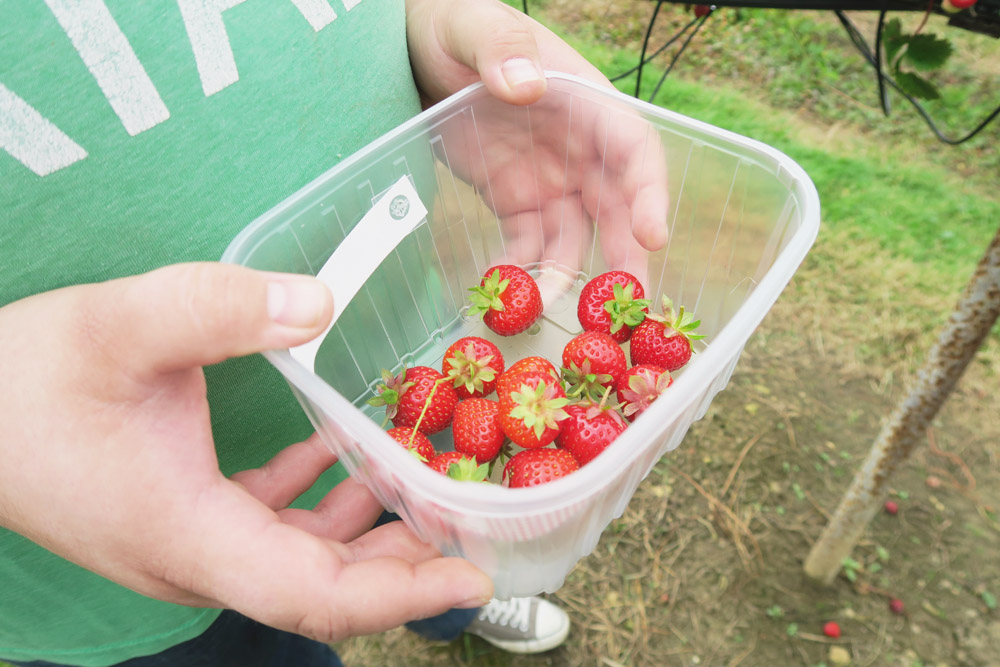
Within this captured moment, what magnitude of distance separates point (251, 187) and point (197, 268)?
218mm

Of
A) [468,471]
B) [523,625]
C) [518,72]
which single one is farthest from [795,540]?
[518,72]

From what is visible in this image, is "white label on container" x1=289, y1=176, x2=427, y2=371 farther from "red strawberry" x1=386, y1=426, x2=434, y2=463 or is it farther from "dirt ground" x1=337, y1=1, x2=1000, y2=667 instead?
"dirt ground" x1=337, y1=1, x2=1000, y2=667

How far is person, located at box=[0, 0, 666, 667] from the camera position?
52 cm

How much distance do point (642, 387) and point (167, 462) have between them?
0.51 metres

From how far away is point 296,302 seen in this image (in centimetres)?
53

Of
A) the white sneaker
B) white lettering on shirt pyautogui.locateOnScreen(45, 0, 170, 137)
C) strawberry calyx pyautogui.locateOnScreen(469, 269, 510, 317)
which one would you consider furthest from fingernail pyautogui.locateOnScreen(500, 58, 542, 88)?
the white sneaker

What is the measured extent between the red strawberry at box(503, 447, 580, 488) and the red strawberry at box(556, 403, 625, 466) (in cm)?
2

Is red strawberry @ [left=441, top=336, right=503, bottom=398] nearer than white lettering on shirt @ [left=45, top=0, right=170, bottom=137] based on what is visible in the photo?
No

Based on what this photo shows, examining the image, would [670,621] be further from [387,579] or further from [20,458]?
[20,458]

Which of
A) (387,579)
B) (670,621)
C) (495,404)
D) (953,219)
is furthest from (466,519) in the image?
(953,219)

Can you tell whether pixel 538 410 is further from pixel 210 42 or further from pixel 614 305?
pixel 210 42

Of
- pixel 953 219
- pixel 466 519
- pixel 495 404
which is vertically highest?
pixel 466 519

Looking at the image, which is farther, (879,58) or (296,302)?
(879,58)

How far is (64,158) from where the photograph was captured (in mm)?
546
